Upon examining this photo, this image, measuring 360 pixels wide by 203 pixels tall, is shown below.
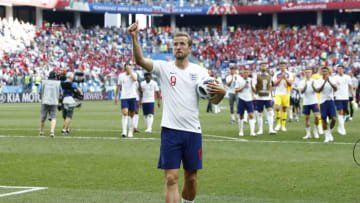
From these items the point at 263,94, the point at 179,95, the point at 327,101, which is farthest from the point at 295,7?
the point at 179,95

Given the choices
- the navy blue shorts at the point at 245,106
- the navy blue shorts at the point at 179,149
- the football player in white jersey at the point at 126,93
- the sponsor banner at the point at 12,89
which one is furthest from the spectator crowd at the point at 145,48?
the navy blue shorts at the point at 179,149

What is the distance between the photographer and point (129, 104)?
20312mm

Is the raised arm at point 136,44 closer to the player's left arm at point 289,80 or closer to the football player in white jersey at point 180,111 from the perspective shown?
the football player in white jersey at point 180,111

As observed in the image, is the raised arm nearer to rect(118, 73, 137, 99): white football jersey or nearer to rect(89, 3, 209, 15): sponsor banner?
rect(118, 73, 137, 99): white football jersey

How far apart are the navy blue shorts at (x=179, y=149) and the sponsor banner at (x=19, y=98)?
44636 mm

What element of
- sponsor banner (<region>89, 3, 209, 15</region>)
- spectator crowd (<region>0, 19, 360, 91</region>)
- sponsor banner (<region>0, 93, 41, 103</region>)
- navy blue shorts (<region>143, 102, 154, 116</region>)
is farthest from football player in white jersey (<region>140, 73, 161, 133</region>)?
sponsor banner (<region>89, 3, 209, 15</region>)

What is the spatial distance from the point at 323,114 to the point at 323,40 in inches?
2043

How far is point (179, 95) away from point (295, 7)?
70296mm

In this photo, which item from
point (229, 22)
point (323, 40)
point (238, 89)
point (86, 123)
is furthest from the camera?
point (229, 22)

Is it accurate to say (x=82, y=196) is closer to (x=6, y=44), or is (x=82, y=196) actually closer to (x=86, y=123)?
(x=86, y=123)

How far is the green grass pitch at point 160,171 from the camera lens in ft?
31.9

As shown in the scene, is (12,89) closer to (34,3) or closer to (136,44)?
(34,3)

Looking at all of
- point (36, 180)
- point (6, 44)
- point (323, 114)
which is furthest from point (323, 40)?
point (36, 180)

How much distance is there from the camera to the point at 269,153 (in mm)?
15266
